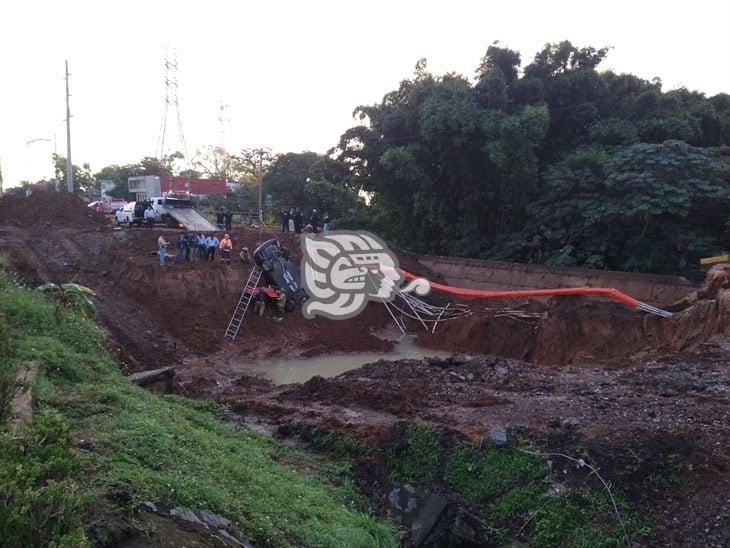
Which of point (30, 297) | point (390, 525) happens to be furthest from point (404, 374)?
point (30, 297)

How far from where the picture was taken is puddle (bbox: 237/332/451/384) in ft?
61.4

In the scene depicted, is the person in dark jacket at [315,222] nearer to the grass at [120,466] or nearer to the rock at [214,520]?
the grass at [120,466]

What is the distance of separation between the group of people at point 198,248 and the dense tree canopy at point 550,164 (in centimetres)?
743

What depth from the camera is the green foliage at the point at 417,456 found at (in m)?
9.71

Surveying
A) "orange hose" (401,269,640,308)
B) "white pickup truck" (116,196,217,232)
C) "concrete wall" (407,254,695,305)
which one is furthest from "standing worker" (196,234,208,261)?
"concrete wall" (407,254,695,305)

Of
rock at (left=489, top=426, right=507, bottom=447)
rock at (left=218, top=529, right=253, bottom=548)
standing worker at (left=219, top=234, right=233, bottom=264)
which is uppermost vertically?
standing worker at (left=219, top=234, right=233, bottom=264)

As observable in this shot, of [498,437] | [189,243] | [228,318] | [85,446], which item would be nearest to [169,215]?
[189,243]

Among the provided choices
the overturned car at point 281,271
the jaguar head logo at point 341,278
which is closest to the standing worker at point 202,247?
the overturned car at point 281,271

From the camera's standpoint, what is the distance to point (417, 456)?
394 inches

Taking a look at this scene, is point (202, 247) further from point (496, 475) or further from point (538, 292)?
point (496, 475)

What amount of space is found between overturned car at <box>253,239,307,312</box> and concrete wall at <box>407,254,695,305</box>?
6697 millimetres

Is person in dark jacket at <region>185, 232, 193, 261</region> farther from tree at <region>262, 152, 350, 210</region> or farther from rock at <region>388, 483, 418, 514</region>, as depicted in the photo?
rock at <region>388, 483, 418, 514</region>

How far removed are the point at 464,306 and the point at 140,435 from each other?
17474mm

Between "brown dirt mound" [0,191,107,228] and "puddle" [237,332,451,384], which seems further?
"brown dirt mound" [0,191,107,228]
